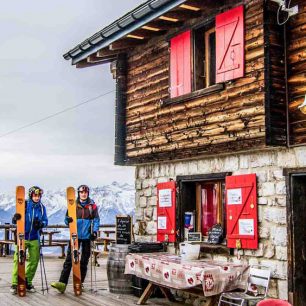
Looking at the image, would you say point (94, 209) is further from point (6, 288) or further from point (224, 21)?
point (224, 21)

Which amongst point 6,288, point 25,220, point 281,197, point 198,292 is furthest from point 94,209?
point 281,197

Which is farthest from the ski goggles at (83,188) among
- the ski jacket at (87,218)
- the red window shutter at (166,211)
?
the red window shutter at (166,211)

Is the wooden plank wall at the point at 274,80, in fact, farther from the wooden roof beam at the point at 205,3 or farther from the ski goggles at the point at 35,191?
the ski goggles at the point at 35,191

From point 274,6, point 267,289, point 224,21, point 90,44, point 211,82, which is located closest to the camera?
point 267,289

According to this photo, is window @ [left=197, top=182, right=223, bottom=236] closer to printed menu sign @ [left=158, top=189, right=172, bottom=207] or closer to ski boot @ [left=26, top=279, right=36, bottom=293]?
printed menu sign @ [left=158, top=189, right=172, bottom=207]

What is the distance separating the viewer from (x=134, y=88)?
11.7m

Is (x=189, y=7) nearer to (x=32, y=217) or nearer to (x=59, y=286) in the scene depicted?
(x=32, y=217)

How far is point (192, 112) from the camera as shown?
9781mm

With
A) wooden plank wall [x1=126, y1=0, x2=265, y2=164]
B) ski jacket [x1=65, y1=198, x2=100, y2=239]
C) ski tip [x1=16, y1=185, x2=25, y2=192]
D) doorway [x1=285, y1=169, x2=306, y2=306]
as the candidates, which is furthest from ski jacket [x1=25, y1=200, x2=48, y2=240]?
doorway [x1=285, y1=169, x2=306, y2=306]

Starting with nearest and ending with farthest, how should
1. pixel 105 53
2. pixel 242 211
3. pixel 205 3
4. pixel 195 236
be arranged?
pixel 242 211, pixel 205 3, pixel 195 236, pixel 105 53

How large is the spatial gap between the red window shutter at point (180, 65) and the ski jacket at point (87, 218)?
2.70m

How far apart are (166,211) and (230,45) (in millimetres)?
3385

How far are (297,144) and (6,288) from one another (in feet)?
21.4

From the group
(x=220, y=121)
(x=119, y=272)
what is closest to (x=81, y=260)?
(x=119, y=272)
